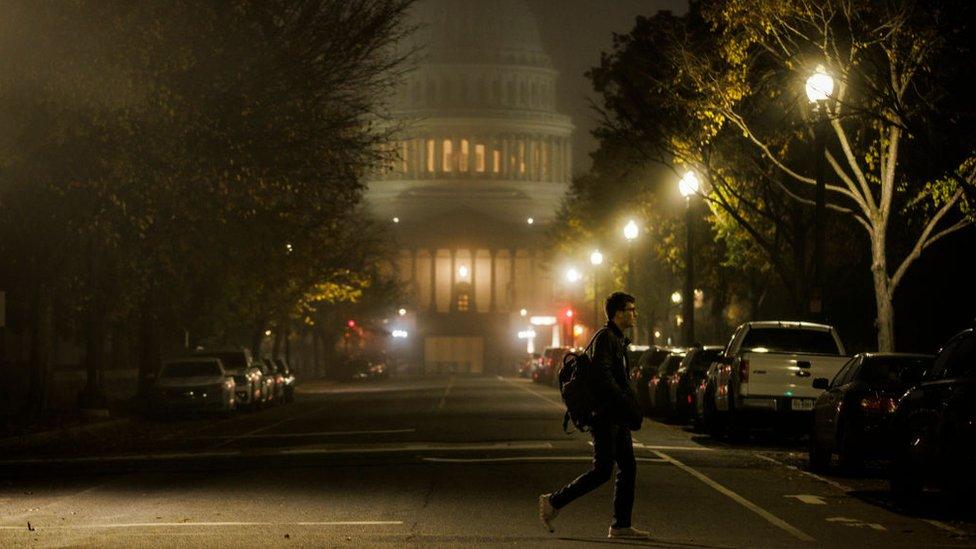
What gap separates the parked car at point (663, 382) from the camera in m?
38.2

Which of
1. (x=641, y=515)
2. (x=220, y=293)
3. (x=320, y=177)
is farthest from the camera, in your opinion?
(x=220, y=293)

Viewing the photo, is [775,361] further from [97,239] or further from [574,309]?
[574,309]

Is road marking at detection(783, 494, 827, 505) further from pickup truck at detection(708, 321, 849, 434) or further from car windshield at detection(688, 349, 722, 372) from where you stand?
car windshield at detection(688, 349, 722, 372)

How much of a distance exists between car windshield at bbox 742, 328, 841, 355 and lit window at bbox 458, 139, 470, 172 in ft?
539

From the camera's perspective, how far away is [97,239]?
38656mm

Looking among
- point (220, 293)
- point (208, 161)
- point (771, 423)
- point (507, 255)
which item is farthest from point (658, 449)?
point (507, 255)

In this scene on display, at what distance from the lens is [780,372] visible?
28531mm

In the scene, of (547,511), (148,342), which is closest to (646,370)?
(148,342)

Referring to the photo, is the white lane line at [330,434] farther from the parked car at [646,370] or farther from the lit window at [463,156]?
the lit window at [463,156]

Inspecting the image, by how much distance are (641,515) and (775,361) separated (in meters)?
12.5

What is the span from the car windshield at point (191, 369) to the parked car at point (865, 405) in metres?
25.4

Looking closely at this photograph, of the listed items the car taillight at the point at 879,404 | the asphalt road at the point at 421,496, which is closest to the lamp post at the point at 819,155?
the asphalt road at the point at 421,496

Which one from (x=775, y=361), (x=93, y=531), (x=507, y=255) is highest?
(x=507, y=255)

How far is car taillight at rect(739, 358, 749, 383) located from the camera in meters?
28.7
